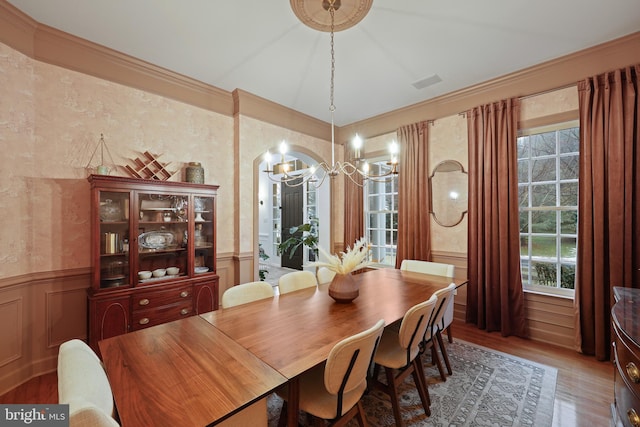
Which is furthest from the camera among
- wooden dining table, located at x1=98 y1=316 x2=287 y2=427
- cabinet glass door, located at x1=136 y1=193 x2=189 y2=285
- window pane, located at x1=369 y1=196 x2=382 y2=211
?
window pane, located at x1=369 y1=196 x2=382 y2=211

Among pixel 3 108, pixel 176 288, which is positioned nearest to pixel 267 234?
pixel 176 288

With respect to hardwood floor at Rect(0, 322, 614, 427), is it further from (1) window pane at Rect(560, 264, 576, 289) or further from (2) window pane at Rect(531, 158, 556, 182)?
(2) window pane at Rect(531, 158, 556, 182)

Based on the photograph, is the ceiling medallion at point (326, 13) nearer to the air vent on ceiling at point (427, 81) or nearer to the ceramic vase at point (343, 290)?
the air vent on ceiling at point (427, 81)

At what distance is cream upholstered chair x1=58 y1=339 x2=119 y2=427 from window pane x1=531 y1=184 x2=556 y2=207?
403cm

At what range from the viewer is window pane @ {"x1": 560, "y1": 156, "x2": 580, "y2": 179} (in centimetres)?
299

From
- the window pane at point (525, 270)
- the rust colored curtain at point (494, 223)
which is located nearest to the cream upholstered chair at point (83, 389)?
the rust colored curtain at point (494, 223)

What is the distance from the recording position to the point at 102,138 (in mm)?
2686

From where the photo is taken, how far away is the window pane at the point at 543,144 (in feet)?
10.3

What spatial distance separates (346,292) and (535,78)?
320 centimetres

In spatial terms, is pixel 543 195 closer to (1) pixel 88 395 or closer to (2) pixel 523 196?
(2) pixel 523 196

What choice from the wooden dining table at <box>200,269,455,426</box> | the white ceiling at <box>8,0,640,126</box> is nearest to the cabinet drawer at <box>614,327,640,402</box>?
the wooden dining table at <box>200,269,455,426</box>

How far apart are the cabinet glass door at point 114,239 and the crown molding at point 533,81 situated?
12.2 ft

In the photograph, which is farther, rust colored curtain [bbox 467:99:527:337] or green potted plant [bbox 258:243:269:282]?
green potted plant [bbox 258:243:269:282]

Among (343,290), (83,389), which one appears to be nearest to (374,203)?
(343,290)
